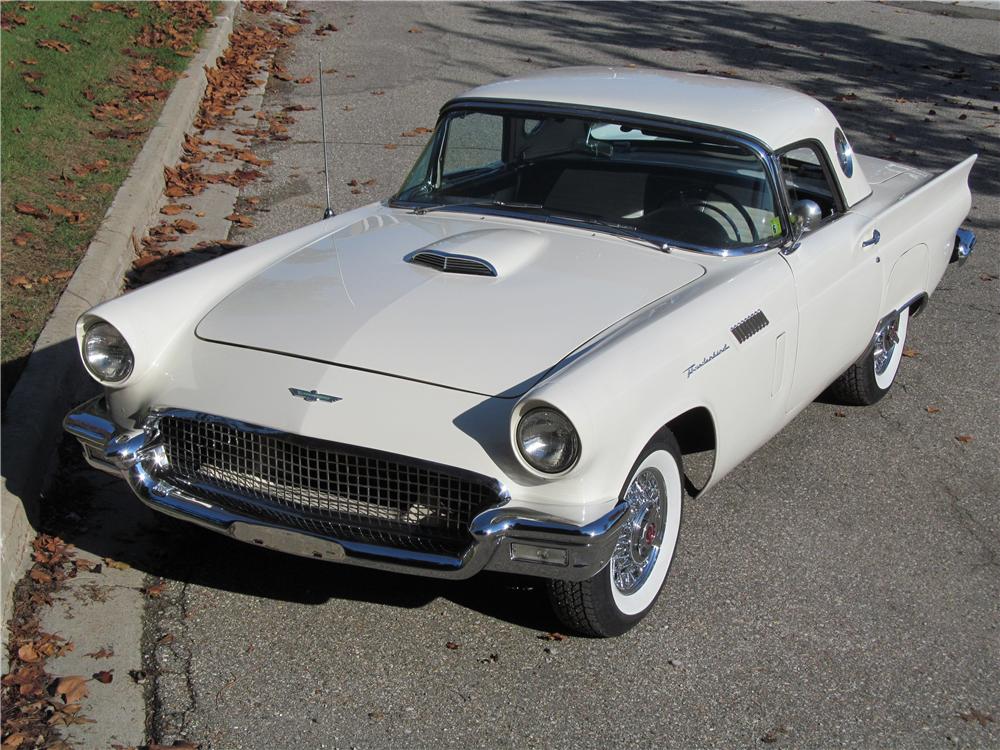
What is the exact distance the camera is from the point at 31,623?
371 cm

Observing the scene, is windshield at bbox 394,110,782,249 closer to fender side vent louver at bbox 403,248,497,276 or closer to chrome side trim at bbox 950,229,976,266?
fender side vent louver at bbox 403,248,497,276

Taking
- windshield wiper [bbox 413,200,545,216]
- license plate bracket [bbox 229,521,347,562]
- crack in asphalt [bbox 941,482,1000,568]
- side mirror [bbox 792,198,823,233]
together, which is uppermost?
side mirror [bbox 792,198,823,233]

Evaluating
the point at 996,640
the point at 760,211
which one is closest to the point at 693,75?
the point at 760,211

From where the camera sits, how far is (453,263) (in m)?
4.17

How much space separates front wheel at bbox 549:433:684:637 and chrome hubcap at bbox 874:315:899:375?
1.94 meters

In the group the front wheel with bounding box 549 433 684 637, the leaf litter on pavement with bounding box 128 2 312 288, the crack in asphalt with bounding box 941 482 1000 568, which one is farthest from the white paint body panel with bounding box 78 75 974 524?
the leaf litter on pavement with bounding box 128 2 312 288

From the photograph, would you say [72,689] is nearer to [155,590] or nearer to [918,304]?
[155,590]

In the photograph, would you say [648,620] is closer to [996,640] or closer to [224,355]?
[996,640]

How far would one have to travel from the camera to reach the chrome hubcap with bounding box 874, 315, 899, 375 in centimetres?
540

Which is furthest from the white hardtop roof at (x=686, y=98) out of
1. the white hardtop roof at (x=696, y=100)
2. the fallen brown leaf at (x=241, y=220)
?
the fallen brown leaf at (x=241, y=220)

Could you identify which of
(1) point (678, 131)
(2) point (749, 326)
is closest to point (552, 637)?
(2) point (749, 326)

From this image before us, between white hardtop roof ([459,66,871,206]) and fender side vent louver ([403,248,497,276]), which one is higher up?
white hardtop roof ([459,66,871,206])

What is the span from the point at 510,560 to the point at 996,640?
170cm

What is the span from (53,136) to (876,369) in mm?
5710
